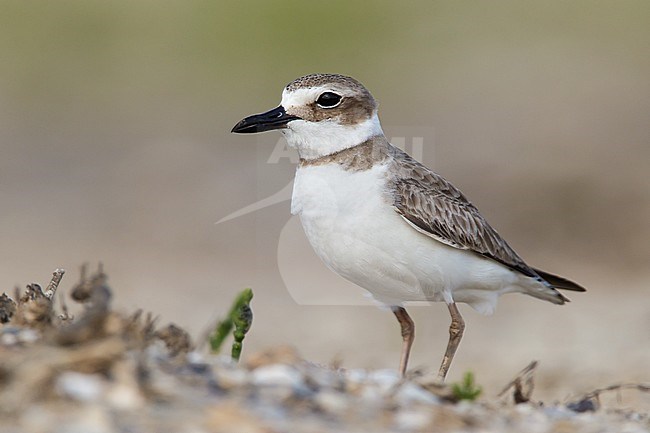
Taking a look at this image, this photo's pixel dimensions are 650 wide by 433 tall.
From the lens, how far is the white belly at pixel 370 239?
5.14 meters

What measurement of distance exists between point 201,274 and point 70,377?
825 cm

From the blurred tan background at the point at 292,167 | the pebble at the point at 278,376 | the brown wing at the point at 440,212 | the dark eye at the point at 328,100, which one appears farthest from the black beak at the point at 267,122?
the blurred tan background at the point at 292,167

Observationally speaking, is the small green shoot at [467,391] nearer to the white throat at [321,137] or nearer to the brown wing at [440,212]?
the brown wing at [440,212]

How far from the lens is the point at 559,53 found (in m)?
17.2

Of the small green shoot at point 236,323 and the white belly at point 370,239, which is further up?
the white belly at point 370,239

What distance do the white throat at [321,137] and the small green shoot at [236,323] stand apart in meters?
1.12

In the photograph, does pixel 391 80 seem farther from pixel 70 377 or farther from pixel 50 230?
pixel 70 377

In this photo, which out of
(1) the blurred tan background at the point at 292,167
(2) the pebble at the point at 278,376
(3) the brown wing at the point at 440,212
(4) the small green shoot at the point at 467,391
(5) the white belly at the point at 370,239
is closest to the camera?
(2) the pebble at the point at 278,376

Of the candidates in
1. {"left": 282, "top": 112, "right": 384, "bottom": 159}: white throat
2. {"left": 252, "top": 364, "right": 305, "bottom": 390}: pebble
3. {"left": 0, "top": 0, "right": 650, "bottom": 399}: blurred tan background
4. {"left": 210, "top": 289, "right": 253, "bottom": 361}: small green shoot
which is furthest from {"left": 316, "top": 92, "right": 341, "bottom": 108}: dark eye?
{"left": 0, "top": 0, "right": 650, "bottom": 399}: blurred tan background

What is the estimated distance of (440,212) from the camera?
5.49m

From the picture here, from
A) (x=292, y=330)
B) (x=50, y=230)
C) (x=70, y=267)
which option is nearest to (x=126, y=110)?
(x=50, y=230)

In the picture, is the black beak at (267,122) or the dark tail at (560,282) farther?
the dark tail at (560,282)

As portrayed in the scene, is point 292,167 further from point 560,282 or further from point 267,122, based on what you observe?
point 267,122

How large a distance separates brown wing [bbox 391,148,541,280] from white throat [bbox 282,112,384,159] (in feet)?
0.81
